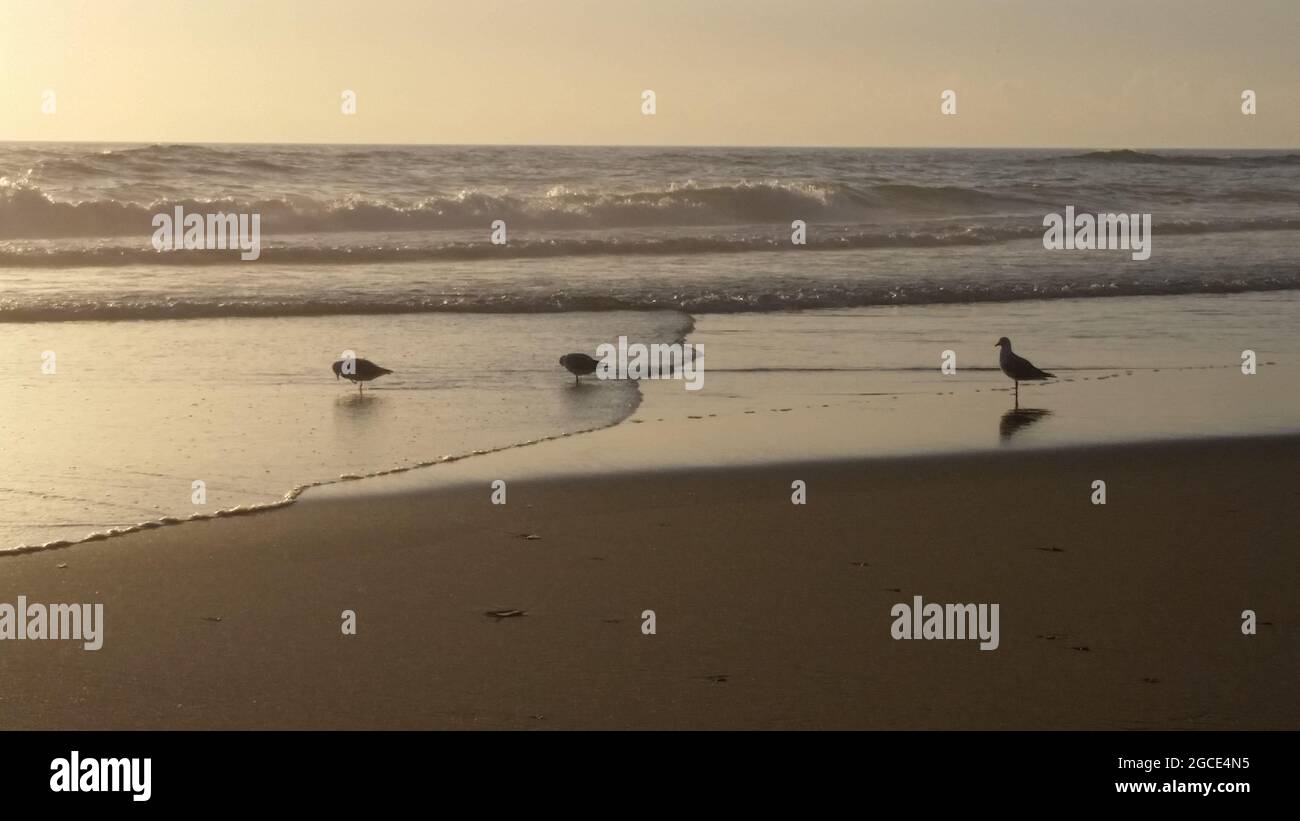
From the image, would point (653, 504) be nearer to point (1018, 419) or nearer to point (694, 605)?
point (694, 605)

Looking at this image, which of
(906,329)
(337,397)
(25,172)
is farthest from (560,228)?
(337,397)

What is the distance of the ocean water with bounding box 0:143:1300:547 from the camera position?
9320 millimetres

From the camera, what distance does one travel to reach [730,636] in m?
5.38

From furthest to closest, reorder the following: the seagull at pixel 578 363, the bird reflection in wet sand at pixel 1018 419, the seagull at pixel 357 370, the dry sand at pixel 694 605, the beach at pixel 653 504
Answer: the seagull at pixel 578 363, the seagull at pixel 357 370, the bird reflection in wet sand at pixel 1018 419, the beach at pixel 653 504, the dry sand at pixel 694 605

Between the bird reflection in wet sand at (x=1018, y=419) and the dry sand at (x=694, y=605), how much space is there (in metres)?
1.40

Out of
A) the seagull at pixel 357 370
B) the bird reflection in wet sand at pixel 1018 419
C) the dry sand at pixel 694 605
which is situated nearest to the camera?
the dry sand at pixel 694 605

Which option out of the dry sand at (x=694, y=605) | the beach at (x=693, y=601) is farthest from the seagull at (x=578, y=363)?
the dry sand at (x=694, y=605)

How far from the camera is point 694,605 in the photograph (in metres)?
5.76

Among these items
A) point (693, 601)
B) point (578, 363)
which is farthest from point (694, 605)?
point (578, 363)

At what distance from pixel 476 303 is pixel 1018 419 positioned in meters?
8.80

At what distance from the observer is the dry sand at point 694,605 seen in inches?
187

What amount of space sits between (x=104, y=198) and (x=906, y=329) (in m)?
20.7

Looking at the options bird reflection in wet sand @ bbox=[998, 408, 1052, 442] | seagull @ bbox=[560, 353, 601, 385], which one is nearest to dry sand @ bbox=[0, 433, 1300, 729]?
bird reflection in wet sand @ bbox=[998, 408, 1052, 442]

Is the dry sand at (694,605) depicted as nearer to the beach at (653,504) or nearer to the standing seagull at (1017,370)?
the beach at (653,504)
